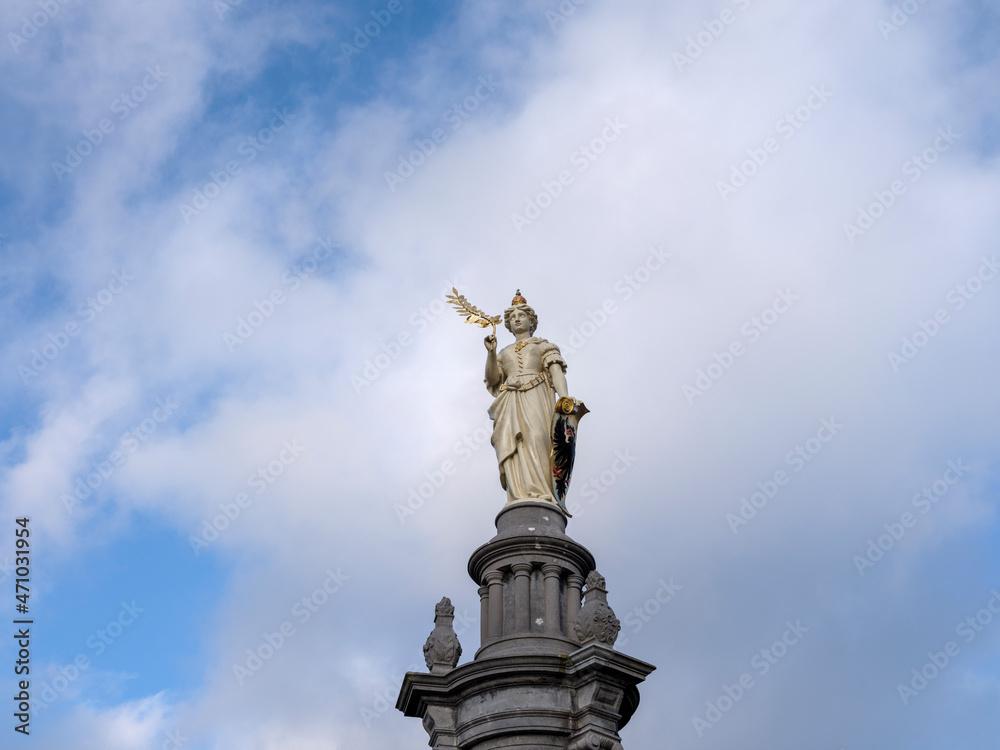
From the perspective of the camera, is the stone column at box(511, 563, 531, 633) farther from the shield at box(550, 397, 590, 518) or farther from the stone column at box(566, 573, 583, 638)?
the shield at box(550, 397, 590, 518)

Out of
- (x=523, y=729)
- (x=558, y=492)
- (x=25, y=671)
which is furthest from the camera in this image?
(x=25, y=671)

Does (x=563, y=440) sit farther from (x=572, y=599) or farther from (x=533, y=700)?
(x=533, y=700)

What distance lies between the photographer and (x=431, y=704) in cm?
1856

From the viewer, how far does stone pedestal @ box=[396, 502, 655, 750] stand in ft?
58.4

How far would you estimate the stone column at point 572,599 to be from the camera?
19.2m

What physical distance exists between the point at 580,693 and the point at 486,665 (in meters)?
1.35

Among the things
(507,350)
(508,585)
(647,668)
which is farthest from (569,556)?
(507,350)

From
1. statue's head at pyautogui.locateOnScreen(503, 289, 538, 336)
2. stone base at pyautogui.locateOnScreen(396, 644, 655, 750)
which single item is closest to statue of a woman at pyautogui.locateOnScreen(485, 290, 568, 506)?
statue's head at pyautogui.locateOnScreen(503, 289, 538, 336)

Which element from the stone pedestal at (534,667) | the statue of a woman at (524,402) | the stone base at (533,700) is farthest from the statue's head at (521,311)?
the stone base at (533,700)

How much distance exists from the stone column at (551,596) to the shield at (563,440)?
1604 millimetres

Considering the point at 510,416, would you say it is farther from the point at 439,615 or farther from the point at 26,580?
the point at 26,580

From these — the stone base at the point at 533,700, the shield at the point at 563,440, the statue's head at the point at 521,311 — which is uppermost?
the statue's head at the point at 521,311

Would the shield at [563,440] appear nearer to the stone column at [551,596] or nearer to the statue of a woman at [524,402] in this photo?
the statue of a woman at [524,402]

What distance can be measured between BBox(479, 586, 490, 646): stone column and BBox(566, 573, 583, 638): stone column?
3.98 ft
